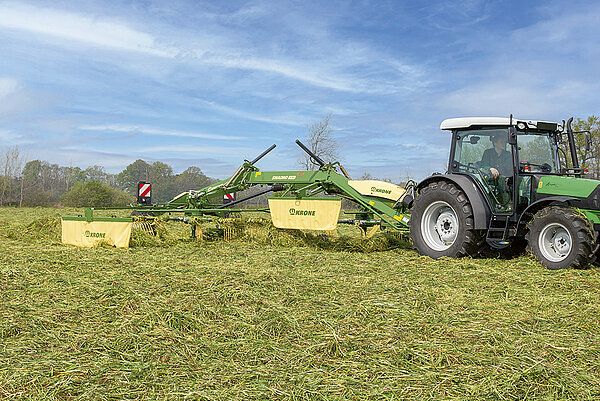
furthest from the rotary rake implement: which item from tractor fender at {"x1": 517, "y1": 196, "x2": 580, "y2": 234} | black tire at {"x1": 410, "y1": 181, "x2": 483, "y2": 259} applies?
tractor fender at {"x1": 517, "y1": 196, "x2": 580, "y2": 234}

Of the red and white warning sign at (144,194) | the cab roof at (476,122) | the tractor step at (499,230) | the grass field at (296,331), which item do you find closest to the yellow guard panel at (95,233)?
the grass field at (296,331)

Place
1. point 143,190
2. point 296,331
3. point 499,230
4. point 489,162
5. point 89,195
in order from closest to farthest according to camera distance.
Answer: point 296,331 → point 499,230 → point 489,162 → point 143,190 → point 89,195

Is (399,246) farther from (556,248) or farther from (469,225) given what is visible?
(556,248)

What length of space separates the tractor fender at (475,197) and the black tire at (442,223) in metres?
0.08

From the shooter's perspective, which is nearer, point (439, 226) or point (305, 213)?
point (439, 226)

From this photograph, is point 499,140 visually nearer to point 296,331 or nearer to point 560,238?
point 560,238

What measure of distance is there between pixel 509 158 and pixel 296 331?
4911 millimetres

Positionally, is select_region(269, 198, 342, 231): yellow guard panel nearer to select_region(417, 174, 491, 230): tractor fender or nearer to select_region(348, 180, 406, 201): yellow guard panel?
select_region(348, 180, 406, 201): yellow guard panel

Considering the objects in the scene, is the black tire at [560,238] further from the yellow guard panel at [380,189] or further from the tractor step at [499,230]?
the yellow guard panel at [380,189]

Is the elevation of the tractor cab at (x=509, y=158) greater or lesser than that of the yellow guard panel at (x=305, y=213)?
greater

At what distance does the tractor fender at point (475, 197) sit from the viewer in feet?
23.3

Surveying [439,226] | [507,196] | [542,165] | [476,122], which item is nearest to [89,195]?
[439,226]

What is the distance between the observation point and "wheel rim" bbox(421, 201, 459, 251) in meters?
7.67

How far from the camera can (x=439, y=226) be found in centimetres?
782
